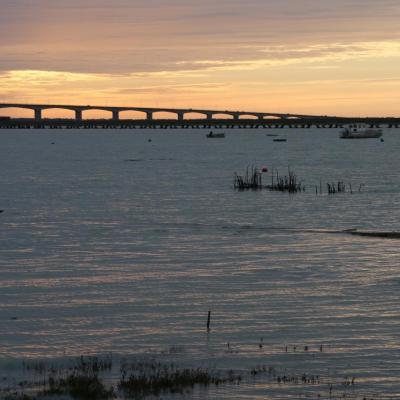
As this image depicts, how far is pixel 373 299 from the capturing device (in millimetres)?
23109

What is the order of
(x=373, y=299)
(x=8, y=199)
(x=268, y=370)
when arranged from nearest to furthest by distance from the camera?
(x=268, y=370) → (x=373, y=299) → (x=8, y=199)

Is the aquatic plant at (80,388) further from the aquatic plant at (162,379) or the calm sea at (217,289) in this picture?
the calm sea at (217,289)

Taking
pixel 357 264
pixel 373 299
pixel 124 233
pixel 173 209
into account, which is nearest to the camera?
pixel 373 299

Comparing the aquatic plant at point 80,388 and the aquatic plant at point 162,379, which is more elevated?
the aquatic plant at point 80,388

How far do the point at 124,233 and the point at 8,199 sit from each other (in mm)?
21869

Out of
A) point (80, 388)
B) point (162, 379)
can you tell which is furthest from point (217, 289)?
point (80, 388)

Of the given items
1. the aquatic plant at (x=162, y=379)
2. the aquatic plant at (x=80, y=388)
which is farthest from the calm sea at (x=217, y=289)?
the aquatic plant at (x=80, y=388)

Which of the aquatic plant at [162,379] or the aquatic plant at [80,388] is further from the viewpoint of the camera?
the aquatic plant at [162,379]

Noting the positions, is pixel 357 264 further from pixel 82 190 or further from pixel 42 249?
pixel 82 190

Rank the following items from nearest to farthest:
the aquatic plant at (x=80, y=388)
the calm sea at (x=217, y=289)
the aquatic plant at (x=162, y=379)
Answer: the aquatic plant at (x=80, y=388), the aquatic plant at (x=162, y=379), the calm sea at (x=217, y=289)

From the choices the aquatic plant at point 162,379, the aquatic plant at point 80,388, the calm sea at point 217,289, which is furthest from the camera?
the calm sea at point 217,289

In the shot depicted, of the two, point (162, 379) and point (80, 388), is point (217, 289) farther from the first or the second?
point (80, 388)

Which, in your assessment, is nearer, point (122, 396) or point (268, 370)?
point (122, 396)

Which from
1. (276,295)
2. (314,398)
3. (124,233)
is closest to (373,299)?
(276,295)
